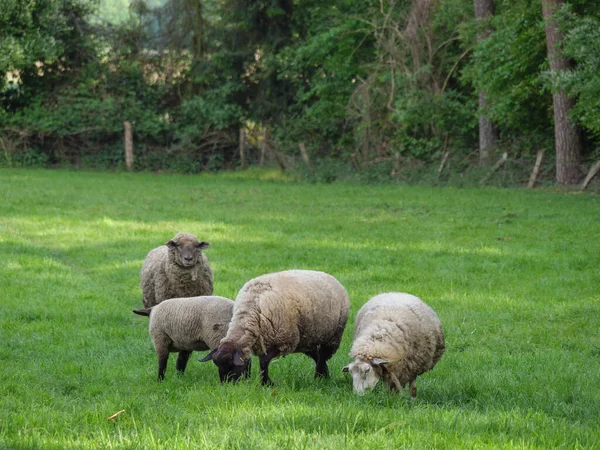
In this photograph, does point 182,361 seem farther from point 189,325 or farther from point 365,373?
point 365,373

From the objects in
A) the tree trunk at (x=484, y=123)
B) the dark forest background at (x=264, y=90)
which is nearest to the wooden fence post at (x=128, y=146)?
the dark forest background at (x=264, y=90)

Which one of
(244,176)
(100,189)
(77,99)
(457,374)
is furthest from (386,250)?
(77,99)

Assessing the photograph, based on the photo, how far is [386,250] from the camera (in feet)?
52.0

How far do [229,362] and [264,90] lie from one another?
3475 cm

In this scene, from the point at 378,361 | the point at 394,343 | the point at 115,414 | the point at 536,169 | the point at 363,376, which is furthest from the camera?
the point at 536,169

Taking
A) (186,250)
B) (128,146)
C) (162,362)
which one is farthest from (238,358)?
(128,146)

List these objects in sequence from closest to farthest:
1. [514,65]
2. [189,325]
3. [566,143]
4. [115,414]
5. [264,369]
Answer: [115,414] < [264,369] < [189,325] < [514,65] < [566,143]

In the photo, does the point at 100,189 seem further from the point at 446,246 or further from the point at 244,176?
the point at 446,246

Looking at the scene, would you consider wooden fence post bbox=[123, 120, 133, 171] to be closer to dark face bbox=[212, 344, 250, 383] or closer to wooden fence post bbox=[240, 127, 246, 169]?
wooden fence post bbox=[240, 127, 246, 169]

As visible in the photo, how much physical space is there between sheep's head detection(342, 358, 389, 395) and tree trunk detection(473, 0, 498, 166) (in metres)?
23.5

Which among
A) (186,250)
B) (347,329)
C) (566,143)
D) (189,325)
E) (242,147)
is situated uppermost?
(566,143)

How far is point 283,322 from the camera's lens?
7.75 meters

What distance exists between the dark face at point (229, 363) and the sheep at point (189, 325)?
2.54 feet

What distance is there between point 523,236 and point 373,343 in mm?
10745
